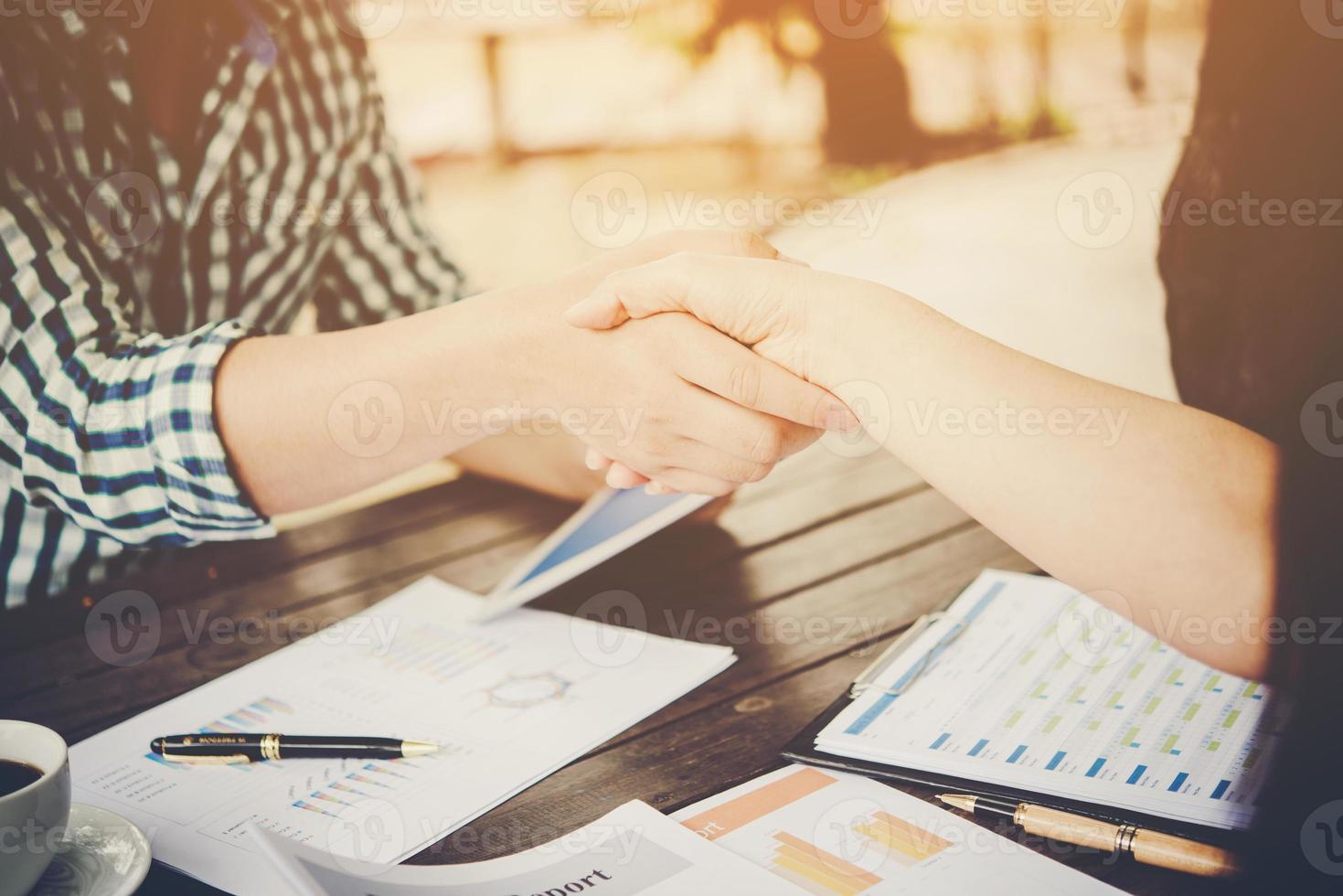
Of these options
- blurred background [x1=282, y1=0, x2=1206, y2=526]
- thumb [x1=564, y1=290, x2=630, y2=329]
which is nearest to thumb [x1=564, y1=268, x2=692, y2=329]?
thumb [x1=564, y1=290, x2=630, y2=329]

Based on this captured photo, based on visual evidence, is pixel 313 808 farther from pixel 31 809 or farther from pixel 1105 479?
pixel 1105 479

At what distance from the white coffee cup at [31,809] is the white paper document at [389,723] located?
94mm

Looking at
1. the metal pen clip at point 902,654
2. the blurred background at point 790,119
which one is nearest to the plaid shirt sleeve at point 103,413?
the metal pen clip at point 902,654

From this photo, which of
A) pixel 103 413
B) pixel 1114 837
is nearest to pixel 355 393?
pixel 103 413

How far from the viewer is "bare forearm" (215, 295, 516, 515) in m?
0.94

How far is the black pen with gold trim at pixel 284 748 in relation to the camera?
0.73 metres

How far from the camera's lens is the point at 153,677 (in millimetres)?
876

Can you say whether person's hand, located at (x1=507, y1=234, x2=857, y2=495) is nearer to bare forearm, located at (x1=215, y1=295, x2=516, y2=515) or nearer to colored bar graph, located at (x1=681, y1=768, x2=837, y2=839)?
bare forearm, located at (x1=215, y1=295, x2=516, y2=515)

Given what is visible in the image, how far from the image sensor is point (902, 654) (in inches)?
32.6

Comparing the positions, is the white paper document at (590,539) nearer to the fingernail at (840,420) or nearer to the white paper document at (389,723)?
the white paper document at (389,723)

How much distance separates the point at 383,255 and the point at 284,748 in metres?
0.89

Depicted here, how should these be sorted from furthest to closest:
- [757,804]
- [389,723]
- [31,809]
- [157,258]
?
[157,258], [389,723], [757,804], [31,809]

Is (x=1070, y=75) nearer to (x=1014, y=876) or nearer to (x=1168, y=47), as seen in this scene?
(x=1168, y=47)

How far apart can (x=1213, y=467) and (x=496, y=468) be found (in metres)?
0.83
